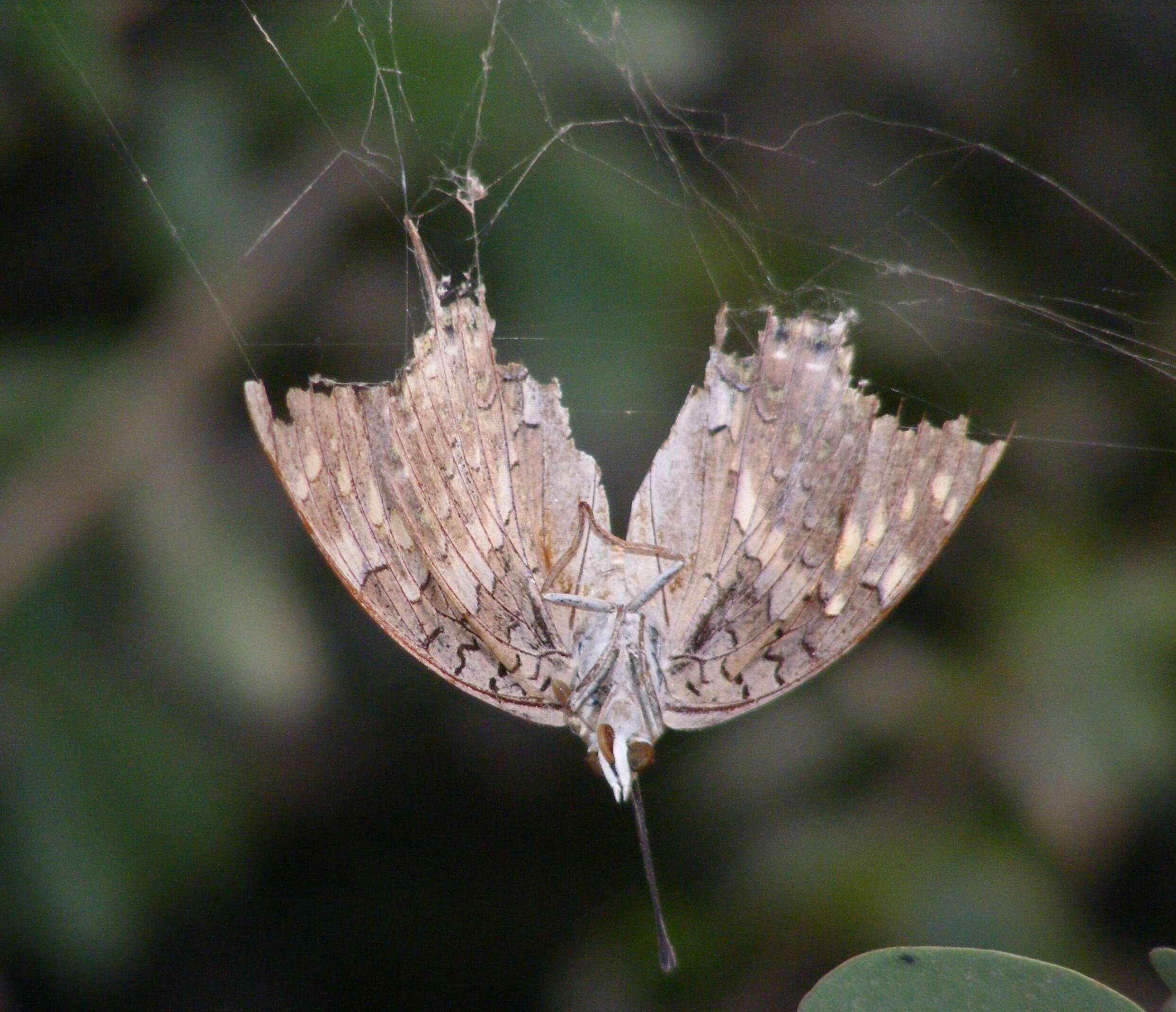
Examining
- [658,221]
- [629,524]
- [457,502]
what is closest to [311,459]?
[457,502]

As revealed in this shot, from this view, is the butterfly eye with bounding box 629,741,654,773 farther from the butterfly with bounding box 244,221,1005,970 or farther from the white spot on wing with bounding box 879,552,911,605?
the white spot on wing with bounding box 879,552,911,605

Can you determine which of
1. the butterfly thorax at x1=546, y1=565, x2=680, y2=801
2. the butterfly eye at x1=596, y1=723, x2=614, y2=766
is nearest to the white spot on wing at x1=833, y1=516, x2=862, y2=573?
the butterfly thorax at x1=546, y1=565, x2=680, y2=801

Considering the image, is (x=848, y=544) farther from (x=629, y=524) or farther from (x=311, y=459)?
(x=311, y=459)

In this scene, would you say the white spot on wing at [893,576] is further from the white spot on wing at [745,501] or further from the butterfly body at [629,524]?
the white spot on wing at [745,501]

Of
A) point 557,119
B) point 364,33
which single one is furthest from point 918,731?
point 364,33

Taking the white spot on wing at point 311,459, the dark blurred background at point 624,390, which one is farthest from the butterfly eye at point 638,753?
the dark blurred background at point 624,390

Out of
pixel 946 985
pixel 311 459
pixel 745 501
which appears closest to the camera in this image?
pixel 946 985

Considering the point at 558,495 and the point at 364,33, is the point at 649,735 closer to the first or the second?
the point at 558,495
